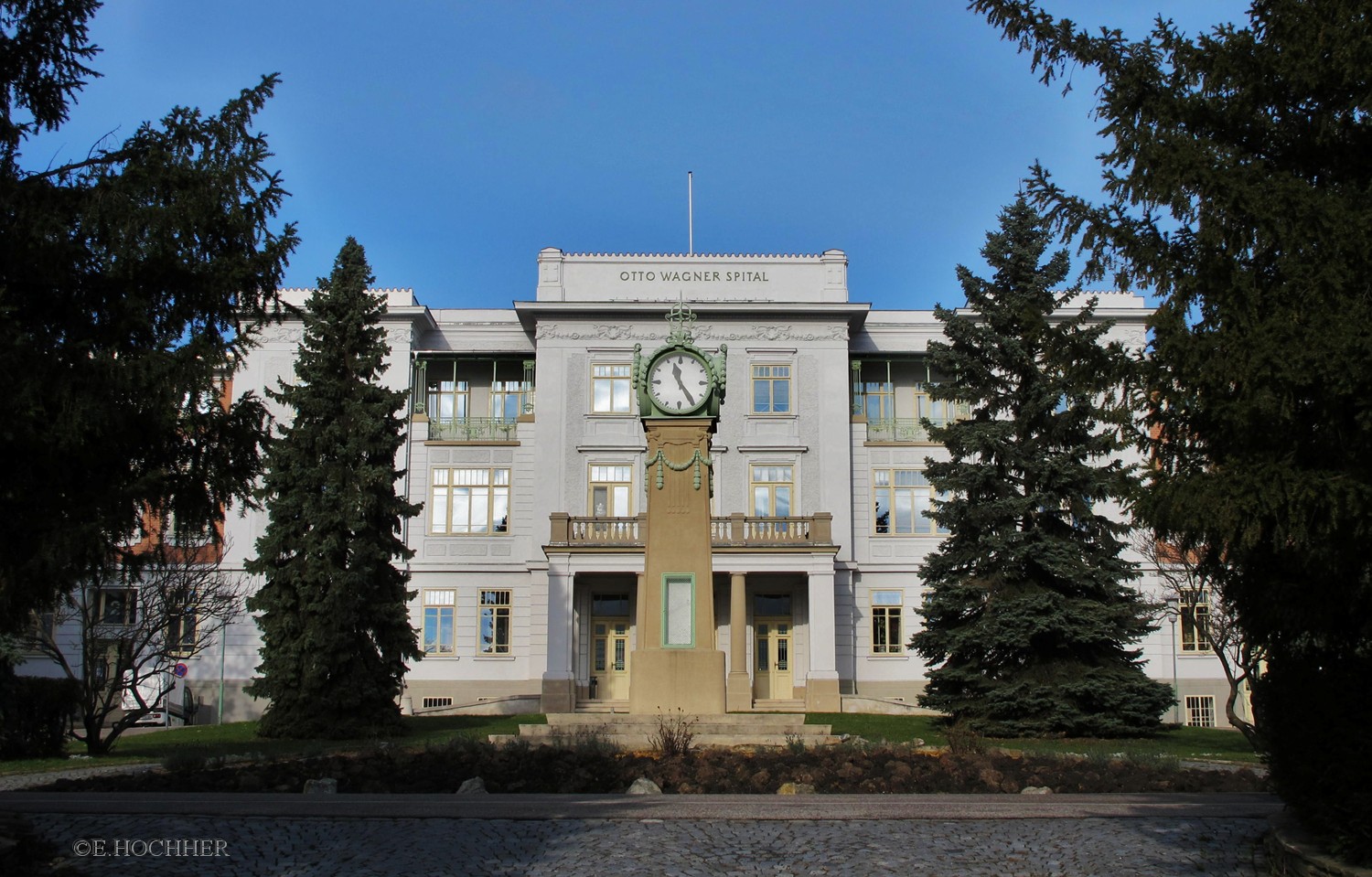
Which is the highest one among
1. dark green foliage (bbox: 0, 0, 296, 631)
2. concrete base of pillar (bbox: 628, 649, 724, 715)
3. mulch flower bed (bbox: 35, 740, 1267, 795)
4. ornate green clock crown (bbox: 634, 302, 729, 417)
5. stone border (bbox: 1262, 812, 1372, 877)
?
ornate green clock crown (bbox: 634, 302, 729, 417)

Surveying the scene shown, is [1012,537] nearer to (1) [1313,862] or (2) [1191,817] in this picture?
(2) [1191,817]

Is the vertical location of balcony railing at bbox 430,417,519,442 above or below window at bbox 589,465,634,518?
above

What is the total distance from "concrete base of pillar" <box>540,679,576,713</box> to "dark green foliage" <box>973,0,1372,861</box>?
28.8 metres

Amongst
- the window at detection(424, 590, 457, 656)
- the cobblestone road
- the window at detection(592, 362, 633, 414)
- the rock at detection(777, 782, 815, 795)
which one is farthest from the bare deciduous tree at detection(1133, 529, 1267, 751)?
the window at detection(424, 590, 457, 656)

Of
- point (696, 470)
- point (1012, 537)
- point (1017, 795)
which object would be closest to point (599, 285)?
point (1012, 537)

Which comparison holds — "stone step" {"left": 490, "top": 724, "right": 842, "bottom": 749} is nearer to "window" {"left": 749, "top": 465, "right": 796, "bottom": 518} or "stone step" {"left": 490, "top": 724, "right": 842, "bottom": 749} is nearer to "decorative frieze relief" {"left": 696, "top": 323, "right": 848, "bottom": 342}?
"window" {"left": 749, "top": 465, "right": 796, "bottom": 518}

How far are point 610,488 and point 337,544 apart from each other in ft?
46.5

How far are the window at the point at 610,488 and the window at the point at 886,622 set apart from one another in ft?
27.3

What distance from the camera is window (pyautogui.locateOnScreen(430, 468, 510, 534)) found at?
40031 mm

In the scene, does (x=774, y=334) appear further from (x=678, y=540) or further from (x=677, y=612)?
(x=677, y=612)

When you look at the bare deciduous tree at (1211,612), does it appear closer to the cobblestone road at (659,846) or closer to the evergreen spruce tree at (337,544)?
the cobblestone road at (659,846)

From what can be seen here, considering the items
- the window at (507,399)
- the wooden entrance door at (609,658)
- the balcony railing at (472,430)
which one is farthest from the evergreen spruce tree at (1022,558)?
the window at (507,399)

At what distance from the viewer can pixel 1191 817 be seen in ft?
35.4

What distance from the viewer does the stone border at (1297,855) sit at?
24.0ft
